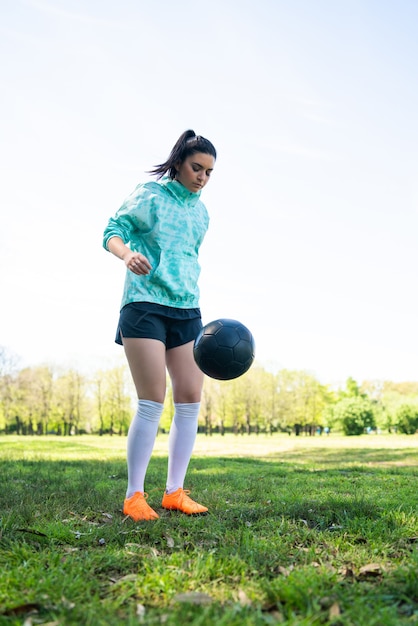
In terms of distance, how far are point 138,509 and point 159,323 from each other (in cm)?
141

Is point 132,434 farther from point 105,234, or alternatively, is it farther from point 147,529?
point 105,234

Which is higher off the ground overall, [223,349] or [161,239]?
[161,239]

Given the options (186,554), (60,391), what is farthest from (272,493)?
(60,391)

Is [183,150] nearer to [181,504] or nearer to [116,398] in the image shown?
[181,504]

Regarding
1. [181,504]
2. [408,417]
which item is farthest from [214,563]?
[408,417]

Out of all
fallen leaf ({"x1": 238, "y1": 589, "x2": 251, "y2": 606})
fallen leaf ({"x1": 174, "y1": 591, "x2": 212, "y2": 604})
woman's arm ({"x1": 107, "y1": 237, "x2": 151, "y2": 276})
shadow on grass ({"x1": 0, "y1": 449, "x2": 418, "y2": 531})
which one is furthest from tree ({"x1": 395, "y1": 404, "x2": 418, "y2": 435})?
fallen leaf ({"x1": 174, "y1": 591, "x2": 212, "y2": 604})

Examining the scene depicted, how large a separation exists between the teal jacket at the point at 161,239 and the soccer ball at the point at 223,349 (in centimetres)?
43

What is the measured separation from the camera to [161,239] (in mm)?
4168

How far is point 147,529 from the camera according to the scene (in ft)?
10.5

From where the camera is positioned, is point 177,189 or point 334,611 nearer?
point 334,611

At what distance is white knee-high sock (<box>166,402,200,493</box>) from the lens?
4.19 m

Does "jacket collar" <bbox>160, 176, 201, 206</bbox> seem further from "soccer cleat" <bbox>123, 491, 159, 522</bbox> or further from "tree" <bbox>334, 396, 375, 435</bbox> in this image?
"tree" <bbox>334, 396, 375, 435</bbox>

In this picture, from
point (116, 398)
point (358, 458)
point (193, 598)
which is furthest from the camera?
point (116, 398)

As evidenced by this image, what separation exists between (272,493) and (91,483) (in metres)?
2.06
